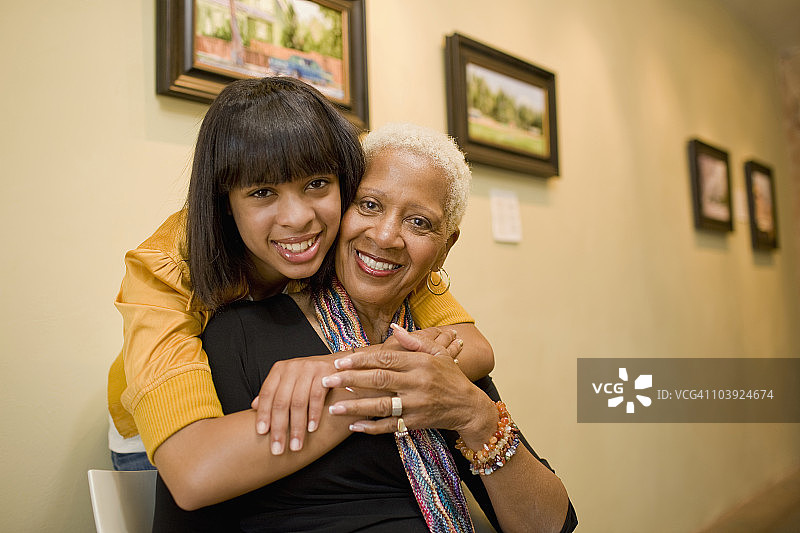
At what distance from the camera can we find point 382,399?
1146 millimetres

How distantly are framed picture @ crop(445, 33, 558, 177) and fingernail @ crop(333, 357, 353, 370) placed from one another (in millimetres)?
1468

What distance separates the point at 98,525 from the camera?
116 centimetres

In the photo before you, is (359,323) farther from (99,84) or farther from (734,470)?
(734,470)

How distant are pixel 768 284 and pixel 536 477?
4.16 meters

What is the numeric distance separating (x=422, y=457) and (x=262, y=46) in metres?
1.24

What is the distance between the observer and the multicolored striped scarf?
4.13ft

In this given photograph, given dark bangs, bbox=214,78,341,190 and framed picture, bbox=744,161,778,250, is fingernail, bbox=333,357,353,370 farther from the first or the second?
framed picture, bbox=744,161,778,250

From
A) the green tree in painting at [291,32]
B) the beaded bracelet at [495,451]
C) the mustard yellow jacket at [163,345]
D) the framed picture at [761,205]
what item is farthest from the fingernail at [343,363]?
the framed picture at [761,205]

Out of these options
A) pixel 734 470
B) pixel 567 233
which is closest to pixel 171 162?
pixel 567 233

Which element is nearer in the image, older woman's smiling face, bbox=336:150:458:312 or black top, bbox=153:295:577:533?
black top, bbox=153:295:577:533

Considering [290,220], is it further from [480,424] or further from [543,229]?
[543,229]

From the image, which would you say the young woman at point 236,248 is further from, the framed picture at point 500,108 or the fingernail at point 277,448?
the framed picture at point 500,108

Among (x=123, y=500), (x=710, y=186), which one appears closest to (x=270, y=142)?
(x=123, y=500)

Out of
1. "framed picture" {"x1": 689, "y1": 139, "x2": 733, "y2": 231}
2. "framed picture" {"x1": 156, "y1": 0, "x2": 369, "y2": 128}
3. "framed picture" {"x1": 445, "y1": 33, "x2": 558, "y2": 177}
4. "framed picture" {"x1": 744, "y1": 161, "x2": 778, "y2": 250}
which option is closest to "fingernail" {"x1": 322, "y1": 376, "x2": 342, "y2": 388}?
"framed picture" {"x1": 156, "y1": 0, "x2": 369, "y2": 128}
